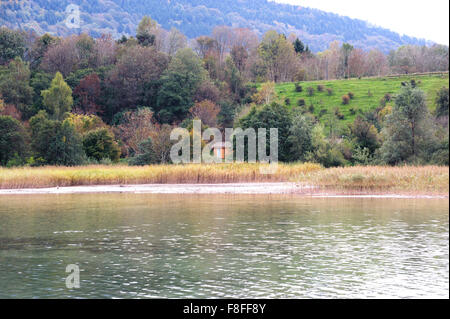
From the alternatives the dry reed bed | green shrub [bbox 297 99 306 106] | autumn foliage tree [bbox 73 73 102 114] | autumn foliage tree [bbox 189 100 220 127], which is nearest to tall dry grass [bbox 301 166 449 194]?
the dry reed bed

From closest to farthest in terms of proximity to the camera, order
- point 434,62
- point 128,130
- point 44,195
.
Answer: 1. point 44,195
2. point 128,130
3. point 434,62

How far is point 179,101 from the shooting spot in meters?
78.6

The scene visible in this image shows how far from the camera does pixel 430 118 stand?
45344mm

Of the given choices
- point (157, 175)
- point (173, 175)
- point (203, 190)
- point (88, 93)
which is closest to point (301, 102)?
point (88, 93)

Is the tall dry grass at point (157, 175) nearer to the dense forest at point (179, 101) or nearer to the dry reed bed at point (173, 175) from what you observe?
the dry reed bed at point (173, 175)

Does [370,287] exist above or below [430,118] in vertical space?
below

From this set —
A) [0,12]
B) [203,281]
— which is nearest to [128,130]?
[203,281]

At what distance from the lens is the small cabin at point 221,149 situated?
52281 millimetres

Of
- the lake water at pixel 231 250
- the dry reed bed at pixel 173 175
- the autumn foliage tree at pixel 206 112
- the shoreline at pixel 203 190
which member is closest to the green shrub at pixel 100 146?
the dry reed bed at pixel 173 175

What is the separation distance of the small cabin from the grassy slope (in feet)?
86.2

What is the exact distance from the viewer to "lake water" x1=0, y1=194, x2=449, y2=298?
1430cm

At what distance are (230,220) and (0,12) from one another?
13679 cm

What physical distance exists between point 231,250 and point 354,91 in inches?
2823
